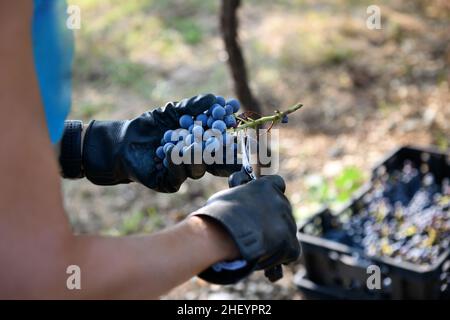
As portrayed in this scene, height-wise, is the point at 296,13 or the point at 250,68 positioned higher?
the point at 296,13

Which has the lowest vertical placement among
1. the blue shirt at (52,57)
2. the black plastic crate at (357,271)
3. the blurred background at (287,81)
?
the black plastic crate at (357,271)

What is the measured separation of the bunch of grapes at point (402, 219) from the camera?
264cm

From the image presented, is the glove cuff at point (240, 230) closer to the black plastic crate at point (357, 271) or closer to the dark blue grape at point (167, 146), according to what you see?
the dark blue grape at point (167, 146)

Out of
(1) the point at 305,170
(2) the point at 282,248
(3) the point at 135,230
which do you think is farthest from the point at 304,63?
(2) the point at 282,248

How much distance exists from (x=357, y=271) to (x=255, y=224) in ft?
4.58

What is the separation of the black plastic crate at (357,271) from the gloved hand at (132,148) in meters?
1.06

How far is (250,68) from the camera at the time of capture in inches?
181

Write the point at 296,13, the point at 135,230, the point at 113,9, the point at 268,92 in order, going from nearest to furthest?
the point at 135,230 < the point at 268,92 < the point at 296,13 < the point at 113,9

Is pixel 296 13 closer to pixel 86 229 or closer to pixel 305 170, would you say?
pixel 305 170

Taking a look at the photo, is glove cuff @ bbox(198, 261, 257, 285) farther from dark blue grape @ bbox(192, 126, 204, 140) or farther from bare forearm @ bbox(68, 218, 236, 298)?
dark blue grape @ bbox(192, 126, 204, 140)

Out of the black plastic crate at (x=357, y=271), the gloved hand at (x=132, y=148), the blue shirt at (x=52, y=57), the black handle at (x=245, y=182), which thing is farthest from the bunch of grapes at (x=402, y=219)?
the blue shirt at (x=52, y=57)

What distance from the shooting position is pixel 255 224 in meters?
1.30
